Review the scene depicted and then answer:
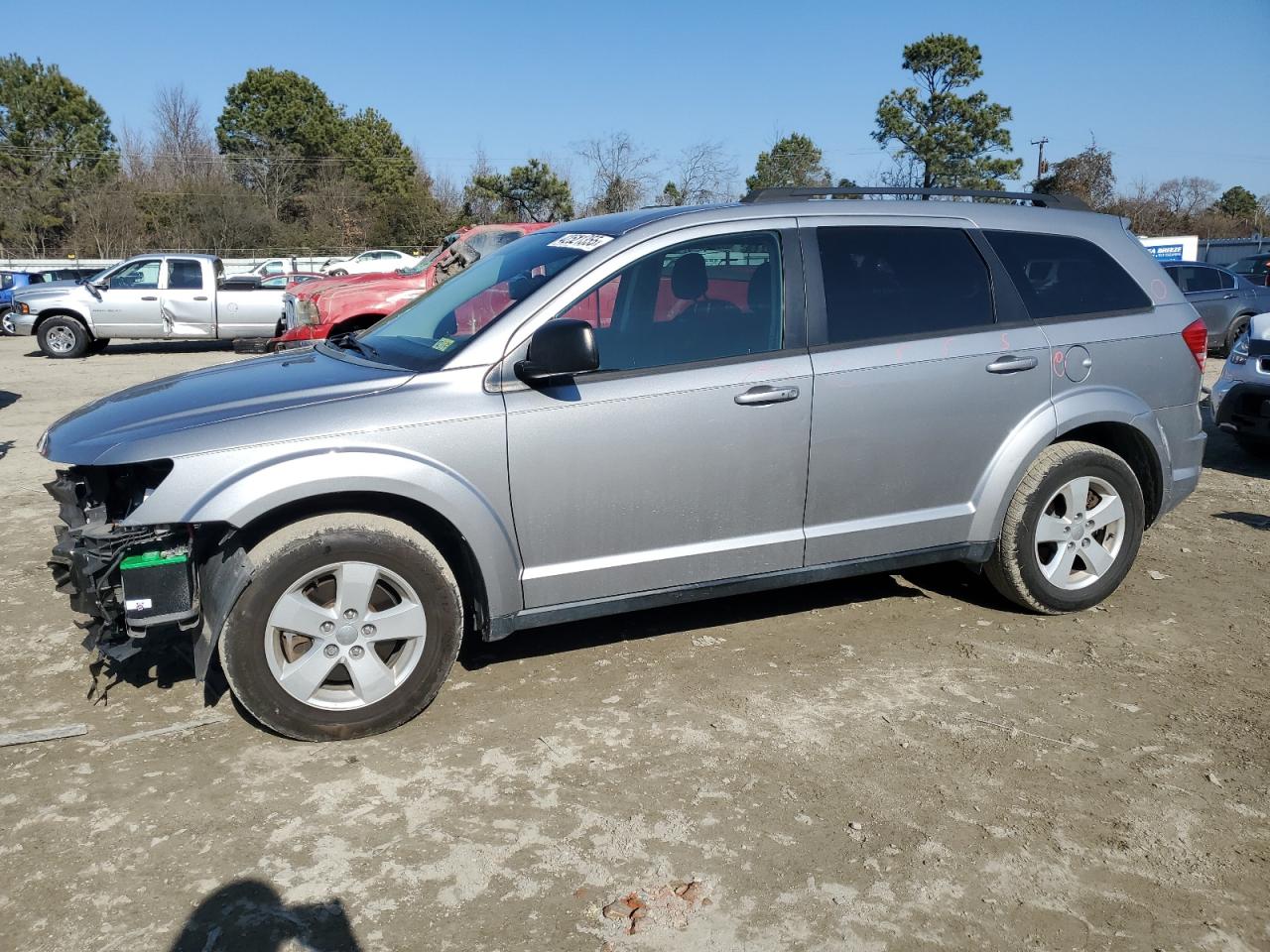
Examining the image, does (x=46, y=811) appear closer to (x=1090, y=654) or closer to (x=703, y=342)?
(x=703, y=342)

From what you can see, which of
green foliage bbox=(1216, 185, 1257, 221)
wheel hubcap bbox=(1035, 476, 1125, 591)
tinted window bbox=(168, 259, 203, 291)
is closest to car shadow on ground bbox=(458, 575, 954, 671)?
wheel hubcap bbox=(1035, 476, 1125, 591)

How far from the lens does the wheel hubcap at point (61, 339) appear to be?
57.2 ft

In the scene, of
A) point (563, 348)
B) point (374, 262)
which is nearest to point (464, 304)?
point (563, 348)

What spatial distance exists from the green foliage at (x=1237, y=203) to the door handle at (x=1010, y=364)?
223 ft

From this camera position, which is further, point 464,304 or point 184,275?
→ point 184,275

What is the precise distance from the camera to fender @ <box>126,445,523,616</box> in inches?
134

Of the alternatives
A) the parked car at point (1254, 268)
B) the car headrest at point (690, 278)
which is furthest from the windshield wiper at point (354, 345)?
the parked car at point (1254, 268)

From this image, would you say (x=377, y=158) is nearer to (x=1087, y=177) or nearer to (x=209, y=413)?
(x=1087, y=177)

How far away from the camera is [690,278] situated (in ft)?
13.8

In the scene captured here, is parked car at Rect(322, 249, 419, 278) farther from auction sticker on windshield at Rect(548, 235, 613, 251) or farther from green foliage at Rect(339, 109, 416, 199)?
auction sticker on windshield at Rect(548, 235, 613, 251)

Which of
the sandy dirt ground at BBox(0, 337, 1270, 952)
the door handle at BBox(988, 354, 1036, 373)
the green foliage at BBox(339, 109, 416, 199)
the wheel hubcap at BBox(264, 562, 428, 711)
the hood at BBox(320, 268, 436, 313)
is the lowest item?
the sandy dirt ground at BBox(0, 337, 1270, 952)

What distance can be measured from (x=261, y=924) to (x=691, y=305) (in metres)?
2.68

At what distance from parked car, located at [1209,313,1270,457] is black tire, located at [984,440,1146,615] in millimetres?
3695

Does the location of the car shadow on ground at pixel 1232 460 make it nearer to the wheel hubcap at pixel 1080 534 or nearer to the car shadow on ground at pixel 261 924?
the wheel hubcap at pixel 1080 534
